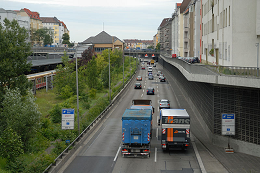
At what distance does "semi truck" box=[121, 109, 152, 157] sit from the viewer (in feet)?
68.4

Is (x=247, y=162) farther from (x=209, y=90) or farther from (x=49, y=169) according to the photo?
(x=49, y=169)

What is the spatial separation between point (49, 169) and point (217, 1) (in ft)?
80.7

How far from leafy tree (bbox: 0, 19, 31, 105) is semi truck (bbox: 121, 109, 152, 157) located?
12975mm

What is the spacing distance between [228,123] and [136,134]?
636 cm

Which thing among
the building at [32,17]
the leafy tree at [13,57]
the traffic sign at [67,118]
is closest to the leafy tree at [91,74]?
the leafy tree at [13,57]

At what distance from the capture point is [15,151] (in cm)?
1995

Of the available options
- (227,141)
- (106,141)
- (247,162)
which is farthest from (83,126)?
(247,162)

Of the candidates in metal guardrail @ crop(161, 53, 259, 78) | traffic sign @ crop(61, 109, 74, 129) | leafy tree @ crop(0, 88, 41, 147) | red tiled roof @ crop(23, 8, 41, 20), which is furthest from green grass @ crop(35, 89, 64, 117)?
red tiled roof @ crop(23, 8, 41, 20)

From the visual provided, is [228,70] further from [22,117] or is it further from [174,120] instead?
[22,117]

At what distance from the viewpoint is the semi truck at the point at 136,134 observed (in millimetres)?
20844

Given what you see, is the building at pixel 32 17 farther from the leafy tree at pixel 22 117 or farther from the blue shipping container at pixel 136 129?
the blue shipping container at pixel 136 129

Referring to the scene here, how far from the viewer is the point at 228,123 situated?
2134cm

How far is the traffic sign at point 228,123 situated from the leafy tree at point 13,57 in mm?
18291

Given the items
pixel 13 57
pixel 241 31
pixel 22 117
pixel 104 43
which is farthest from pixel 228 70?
pixel 104 43
